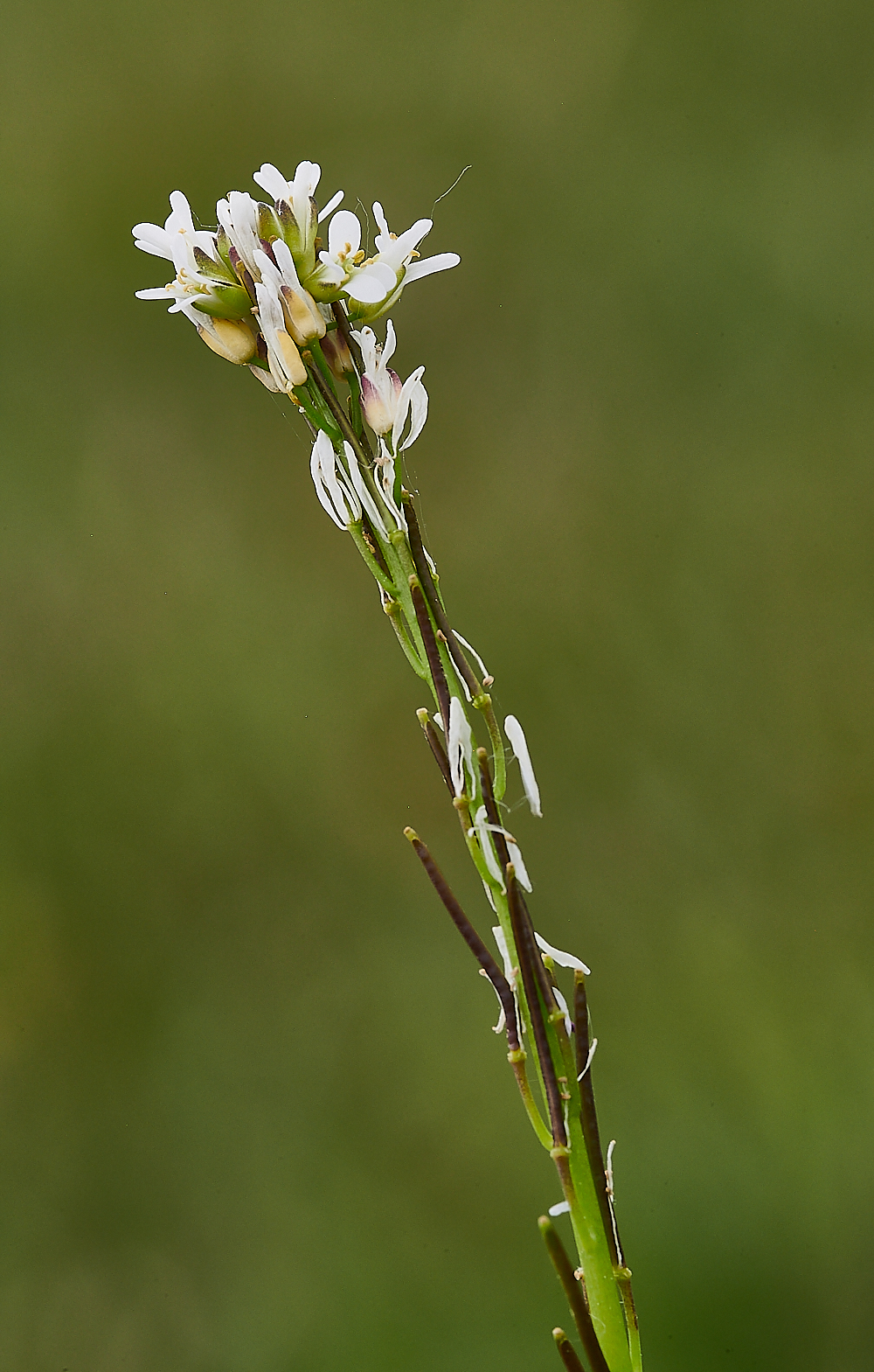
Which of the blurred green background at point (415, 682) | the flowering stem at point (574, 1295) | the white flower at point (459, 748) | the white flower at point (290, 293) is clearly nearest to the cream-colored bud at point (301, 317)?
the white flower at point (290, 293)

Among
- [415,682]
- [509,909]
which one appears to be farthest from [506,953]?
[415,682]

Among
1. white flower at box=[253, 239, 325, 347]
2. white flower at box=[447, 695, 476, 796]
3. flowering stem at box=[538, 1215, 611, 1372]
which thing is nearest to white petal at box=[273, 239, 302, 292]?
white flower at box=[253, 239, 325, 347]

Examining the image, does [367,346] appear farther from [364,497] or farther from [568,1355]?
[568,1355]

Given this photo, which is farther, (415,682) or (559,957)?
(415,682)

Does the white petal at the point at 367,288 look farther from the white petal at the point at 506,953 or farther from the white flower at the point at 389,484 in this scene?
the white petal at the point at 506,953

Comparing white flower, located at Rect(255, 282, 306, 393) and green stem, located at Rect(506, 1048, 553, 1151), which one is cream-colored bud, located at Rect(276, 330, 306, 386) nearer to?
white flower, located at Rect(255, 282, 306, 393)

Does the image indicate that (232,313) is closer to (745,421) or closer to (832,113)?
(745,421)

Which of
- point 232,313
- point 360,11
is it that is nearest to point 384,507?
point 232,313
